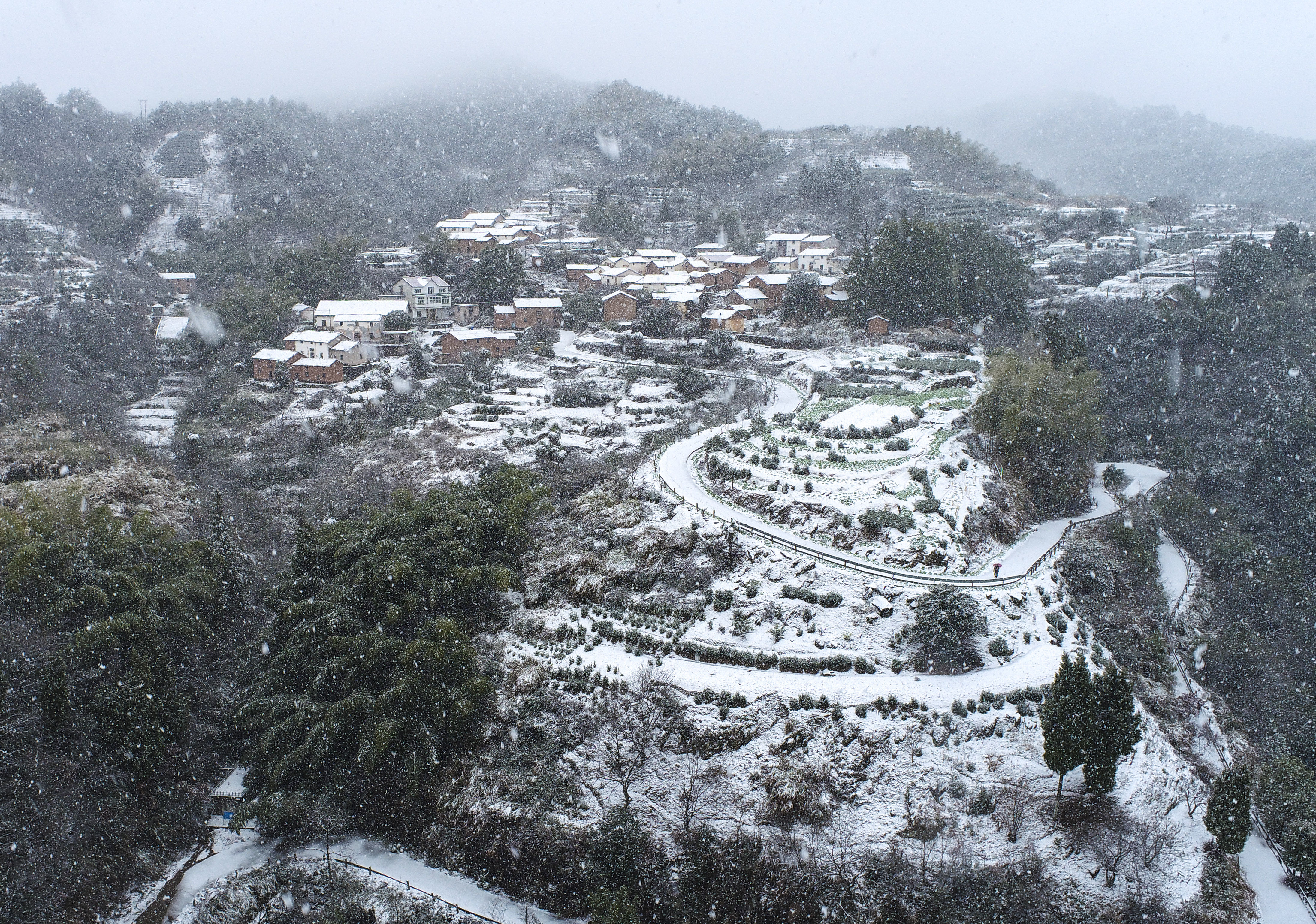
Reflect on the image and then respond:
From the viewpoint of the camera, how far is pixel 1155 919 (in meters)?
16.3

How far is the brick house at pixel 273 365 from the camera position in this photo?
4534 cm

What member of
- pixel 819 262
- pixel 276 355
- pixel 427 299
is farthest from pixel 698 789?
pixel 819 262

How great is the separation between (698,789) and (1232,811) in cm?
1161

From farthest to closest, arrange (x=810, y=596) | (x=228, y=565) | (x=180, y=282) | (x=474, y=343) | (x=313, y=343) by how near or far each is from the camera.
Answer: (x=180, y=282), (x=474, y=343), (x=313, y=343), (x=228, y=565), (x=810, y=596)

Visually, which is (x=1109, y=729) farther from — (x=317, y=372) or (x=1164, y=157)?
(x=1164, y=157)

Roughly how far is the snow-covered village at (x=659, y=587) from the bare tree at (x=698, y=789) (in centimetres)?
17

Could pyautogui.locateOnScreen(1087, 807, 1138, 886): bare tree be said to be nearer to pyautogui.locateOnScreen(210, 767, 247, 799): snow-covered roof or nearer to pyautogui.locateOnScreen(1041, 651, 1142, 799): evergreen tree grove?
pyautogui.locateOnScreen(1041, 651, 1142, 799): evergreen tree grove

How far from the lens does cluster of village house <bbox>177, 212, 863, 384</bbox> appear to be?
46812 mm

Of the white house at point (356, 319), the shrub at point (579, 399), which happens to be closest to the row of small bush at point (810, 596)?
the shrub at point (579, 399)

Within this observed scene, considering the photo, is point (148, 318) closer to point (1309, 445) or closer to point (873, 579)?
point (873, 579)

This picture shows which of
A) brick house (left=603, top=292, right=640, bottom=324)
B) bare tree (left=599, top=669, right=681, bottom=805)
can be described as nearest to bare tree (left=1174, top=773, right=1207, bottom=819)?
bare tree (left=599, top=669, right=681, bottom=805)

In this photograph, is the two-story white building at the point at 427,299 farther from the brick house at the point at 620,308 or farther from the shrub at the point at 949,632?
the shrub at the point at 949,632

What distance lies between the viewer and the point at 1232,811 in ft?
55.3

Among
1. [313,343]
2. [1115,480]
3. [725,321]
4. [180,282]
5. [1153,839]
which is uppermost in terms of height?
[180,282]
